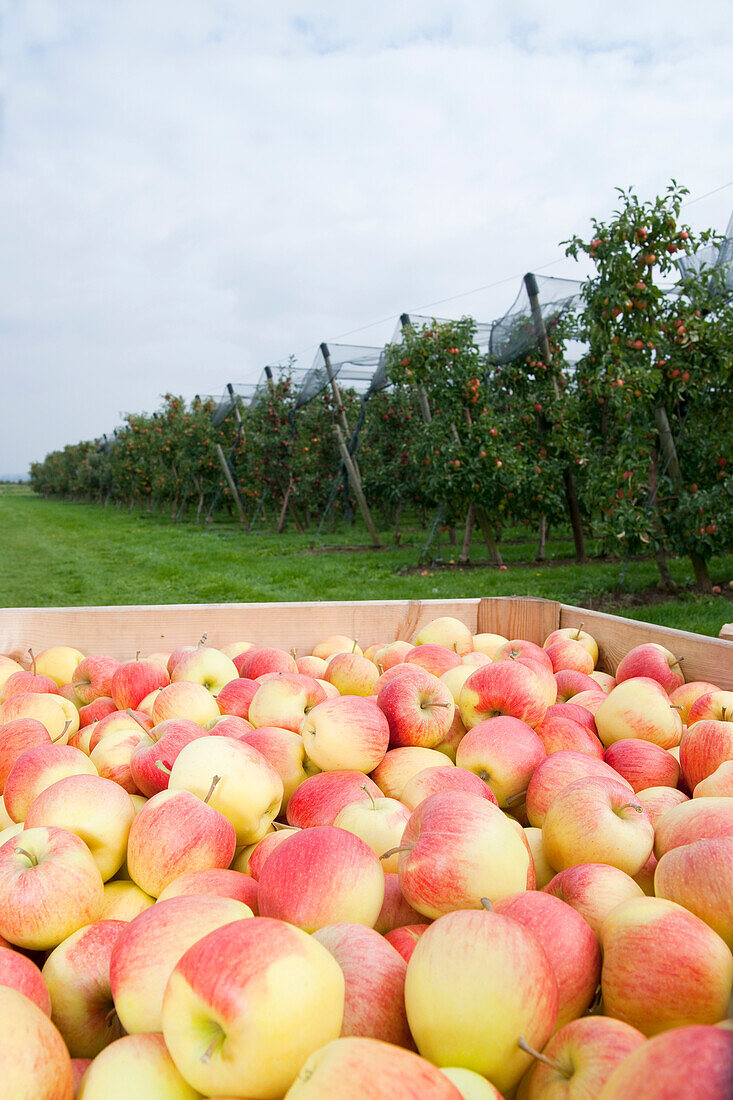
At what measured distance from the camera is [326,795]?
4.99 feet

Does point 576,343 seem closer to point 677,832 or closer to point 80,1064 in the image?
point 677,832

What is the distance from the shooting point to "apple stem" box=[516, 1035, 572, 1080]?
77 cm

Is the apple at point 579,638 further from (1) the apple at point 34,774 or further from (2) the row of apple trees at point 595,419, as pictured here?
(2) the row of apple trees at point 595,419

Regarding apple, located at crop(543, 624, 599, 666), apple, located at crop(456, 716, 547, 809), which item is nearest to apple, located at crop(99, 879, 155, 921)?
apple, located at crop(456, 716, 547, 809)

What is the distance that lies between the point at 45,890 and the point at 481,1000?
71cm

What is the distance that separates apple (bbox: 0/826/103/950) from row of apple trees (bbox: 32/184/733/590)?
20.3 feet

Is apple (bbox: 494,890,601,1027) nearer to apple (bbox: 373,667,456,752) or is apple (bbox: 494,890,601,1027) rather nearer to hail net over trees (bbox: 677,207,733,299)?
apple (bbox: 373,667,456,752)

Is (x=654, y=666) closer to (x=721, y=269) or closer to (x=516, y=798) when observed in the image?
(x=516, y=798)

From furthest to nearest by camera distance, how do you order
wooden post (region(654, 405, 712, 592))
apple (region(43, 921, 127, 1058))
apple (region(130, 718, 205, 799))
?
1. wooden post (region(654, 405, 712, 592))
2. apple (region(130, 718, 205, 799))
3. apple (region(43, 921, 127, 1058))

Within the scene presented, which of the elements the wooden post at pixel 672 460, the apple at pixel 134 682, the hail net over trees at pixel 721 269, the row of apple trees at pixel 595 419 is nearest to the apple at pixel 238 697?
the apple at pixel 134 682

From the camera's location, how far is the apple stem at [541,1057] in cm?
77

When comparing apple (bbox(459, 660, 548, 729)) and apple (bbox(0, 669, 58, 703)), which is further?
apple (bbox(0, 669, 58, 703))

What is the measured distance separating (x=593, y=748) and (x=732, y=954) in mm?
866

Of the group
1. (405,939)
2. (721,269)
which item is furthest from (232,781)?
(721,269)
